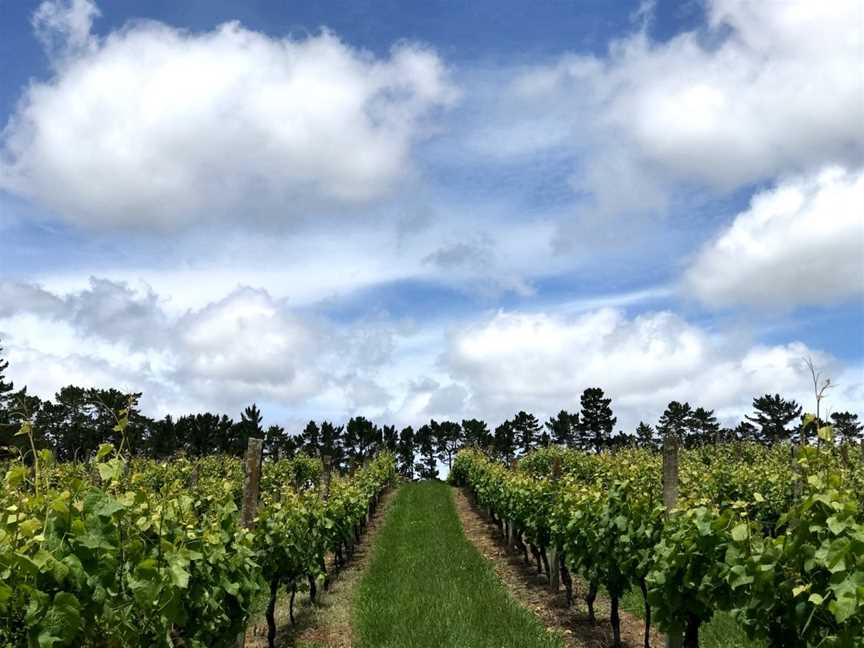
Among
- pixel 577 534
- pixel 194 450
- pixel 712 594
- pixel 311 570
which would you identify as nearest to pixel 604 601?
pixel 577 534

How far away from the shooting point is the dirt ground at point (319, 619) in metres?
9.86

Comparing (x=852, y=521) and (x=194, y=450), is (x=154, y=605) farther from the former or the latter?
(x=194, y=450)

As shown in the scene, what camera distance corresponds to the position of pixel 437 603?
35.0ft

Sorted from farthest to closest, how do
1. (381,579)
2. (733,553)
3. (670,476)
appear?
1. (381,579)
2. (670,476)
3. (733,553)

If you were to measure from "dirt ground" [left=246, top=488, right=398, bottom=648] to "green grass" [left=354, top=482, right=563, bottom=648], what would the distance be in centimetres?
26

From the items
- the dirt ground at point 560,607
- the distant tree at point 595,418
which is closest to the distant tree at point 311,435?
the distant tree at point 595,418

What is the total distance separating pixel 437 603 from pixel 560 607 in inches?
94.0

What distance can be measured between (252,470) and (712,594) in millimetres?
5338

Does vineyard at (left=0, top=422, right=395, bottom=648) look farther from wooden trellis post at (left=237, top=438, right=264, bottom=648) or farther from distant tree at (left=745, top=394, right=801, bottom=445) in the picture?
distant tree at (left=745, top=394, right=801, bottom=445)

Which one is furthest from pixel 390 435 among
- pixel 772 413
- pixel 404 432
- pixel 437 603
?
pixel 437 603

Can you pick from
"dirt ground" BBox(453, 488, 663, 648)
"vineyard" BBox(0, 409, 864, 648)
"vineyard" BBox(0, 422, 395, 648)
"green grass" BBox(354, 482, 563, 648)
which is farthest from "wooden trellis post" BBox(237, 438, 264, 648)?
"dirt ground" BBox(453, 488, 663, 648)

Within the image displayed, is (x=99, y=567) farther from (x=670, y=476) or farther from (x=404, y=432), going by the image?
(x=404, y=432)

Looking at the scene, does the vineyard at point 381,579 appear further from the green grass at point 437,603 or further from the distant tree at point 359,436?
the distant tree at point 359,436

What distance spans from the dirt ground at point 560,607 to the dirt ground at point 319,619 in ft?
9.82
